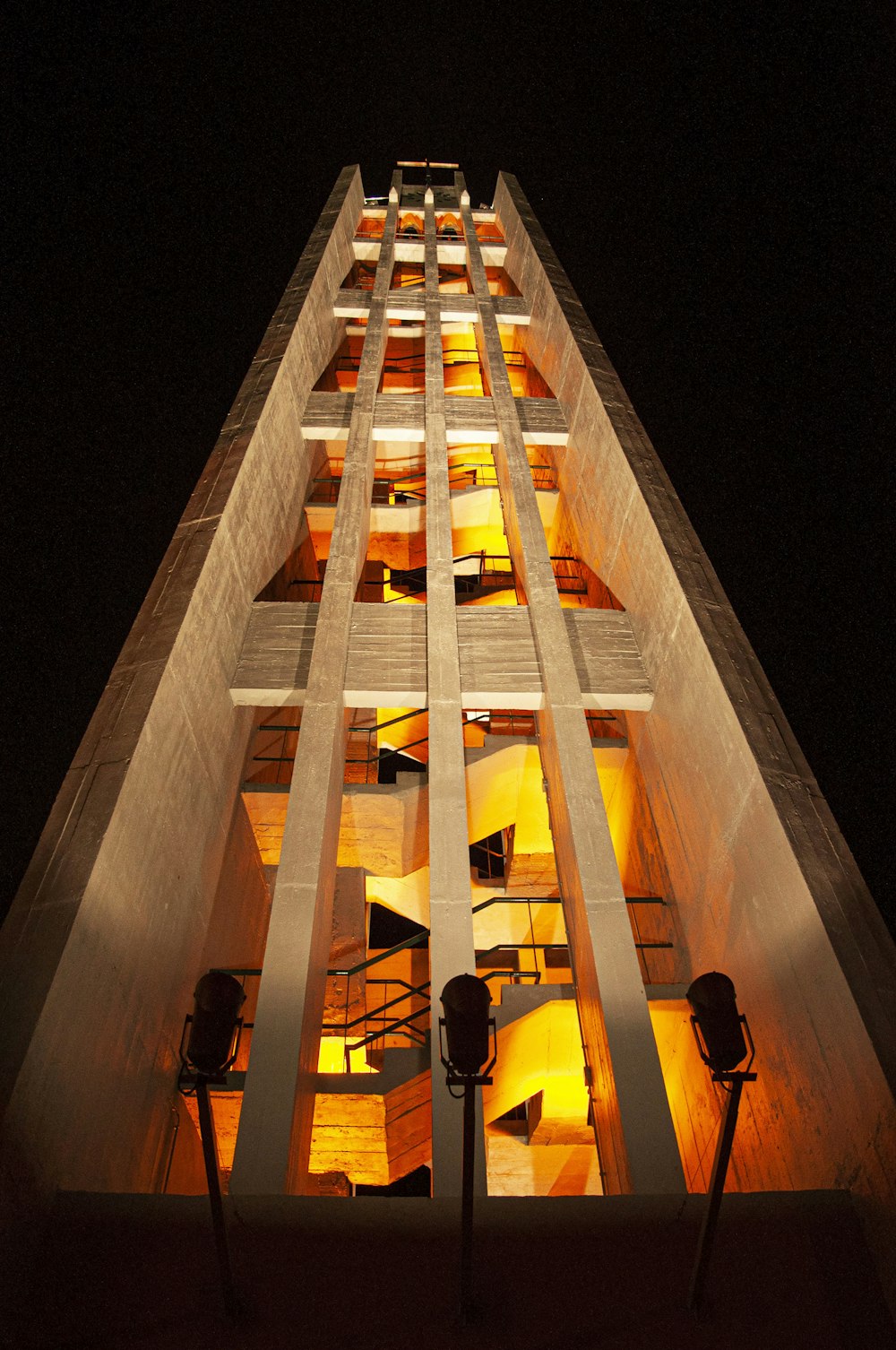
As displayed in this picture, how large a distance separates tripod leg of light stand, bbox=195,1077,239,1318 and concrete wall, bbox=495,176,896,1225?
3655 millimetres

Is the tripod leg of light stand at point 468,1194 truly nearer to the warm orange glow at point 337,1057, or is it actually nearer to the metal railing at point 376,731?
the warm orange glow at point 337,1057

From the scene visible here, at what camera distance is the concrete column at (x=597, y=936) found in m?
5.34

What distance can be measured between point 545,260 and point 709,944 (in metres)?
15.8

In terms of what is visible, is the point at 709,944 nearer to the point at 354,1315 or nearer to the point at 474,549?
the point at 354,1315

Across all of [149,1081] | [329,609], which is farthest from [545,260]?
[149,1081]

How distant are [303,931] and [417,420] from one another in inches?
400

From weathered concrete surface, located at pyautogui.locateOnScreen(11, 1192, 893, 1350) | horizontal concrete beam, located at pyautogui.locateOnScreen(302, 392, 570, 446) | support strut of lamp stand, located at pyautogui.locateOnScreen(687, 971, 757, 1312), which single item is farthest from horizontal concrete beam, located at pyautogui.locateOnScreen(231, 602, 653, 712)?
support strut of lamp stand, located at pyautogui.locateOnScreen(687, 971, 757, 1312)

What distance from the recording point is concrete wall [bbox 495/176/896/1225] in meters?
5.27

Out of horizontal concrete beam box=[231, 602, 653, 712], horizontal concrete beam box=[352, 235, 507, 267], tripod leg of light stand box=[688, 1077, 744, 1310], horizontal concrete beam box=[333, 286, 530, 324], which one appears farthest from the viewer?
horizontal concrete beam box=[352, 235, 507, 267]

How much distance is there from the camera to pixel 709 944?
314 inches

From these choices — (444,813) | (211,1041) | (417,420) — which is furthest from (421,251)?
(211,1041)

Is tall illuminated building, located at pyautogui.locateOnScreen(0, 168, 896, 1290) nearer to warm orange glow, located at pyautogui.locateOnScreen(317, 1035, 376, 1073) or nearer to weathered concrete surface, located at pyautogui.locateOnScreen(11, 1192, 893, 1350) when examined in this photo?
warm orange glow, located at pyautogui.locateOnScreen(317, 1035, 376, 1073)

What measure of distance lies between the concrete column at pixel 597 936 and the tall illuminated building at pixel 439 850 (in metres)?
0.03

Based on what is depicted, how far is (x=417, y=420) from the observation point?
14.2 meters
